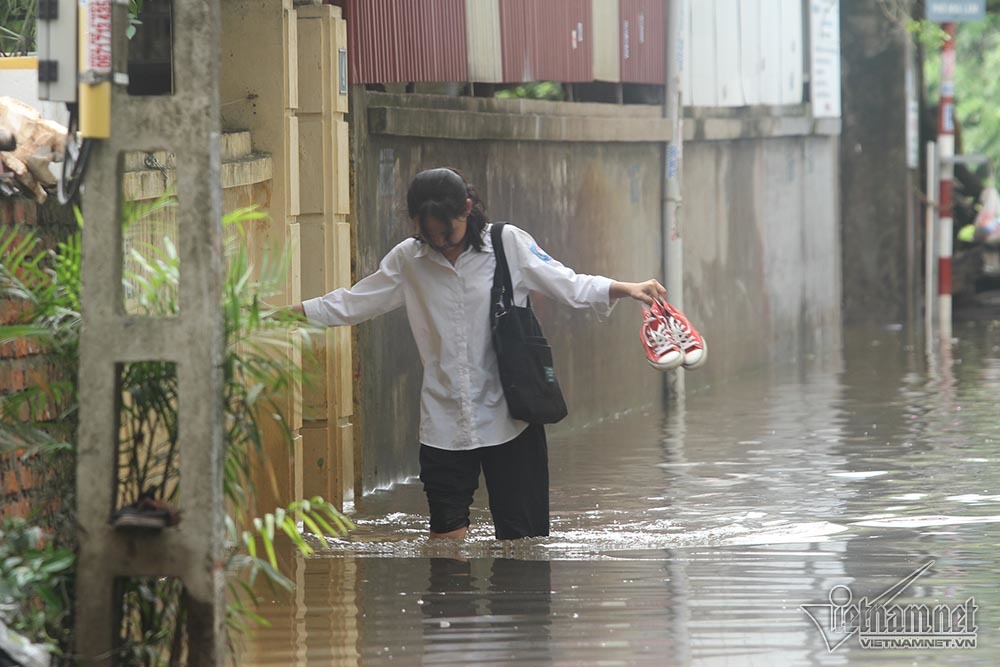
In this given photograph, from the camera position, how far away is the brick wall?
5.63 m

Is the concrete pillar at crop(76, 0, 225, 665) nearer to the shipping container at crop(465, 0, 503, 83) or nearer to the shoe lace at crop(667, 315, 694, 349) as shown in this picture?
the shoe lace at crop(667, 315, 694, 349)

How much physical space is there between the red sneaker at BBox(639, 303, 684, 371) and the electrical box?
2939 mm

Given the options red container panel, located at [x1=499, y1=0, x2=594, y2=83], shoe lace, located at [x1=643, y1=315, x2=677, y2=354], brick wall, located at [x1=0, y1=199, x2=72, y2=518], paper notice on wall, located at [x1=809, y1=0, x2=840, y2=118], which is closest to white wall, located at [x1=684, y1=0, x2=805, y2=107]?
paper notice on wall, located at [x1=809, y1=0, x2=840, y2=118]

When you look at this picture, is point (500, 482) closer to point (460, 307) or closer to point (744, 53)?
point (460, 307)

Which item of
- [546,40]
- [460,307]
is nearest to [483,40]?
[546,40]

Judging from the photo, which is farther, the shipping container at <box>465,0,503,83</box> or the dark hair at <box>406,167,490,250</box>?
the shipping container at <box>465,0,503,83</box>

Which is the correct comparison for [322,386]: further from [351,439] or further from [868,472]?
[868,472]

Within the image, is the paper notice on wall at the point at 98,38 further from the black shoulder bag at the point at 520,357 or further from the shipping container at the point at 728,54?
the shipping container at the point at 728,54

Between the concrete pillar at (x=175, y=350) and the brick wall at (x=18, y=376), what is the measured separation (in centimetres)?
87

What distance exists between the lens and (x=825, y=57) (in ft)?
61.5

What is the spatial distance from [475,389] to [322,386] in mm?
2054

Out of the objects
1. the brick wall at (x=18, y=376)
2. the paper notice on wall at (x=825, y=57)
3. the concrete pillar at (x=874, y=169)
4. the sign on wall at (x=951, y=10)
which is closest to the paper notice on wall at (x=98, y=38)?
the brick wall at (x=18, y=376)

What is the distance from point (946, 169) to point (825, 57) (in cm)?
169

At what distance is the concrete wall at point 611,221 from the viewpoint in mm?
9828
